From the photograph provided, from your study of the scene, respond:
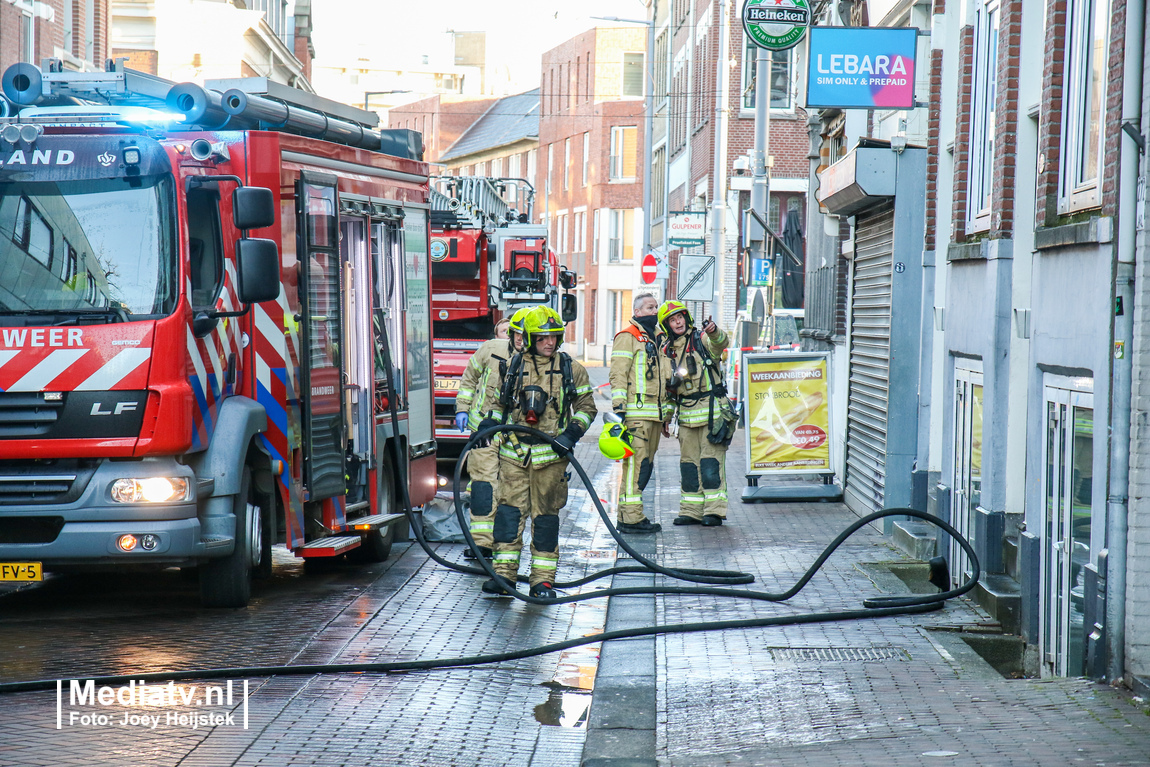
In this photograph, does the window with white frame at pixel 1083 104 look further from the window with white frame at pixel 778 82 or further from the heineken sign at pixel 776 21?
the window with white frame at pixel 778 82

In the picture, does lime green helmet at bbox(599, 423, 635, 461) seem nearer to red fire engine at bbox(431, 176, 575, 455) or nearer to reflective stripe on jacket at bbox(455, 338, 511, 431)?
reflective stripe on jacket at bbox(455, 338, 511, 431)

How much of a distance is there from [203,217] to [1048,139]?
4.87 metres

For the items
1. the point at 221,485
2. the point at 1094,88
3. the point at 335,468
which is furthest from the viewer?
the point at 335,468

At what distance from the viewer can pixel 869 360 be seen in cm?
1416

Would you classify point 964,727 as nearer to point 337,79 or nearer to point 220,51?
point 220,51

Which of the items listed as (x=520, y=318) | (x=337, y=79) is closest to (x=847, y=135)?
(x=520, y=318)

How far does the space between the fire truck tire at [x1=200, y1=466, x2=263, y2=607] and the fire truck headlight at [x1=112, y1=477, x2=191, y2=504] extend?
0.55 m

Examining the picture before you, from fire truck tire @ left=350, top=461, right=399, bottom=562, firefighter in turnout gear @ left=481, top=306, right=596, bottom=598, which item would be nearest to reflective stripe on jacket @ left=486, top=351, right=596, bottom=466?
firefighter in turnout gear @ left=481, top=306, right=596, bottom=598

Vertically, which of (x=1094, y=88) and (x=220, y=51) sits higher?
(x=220, y=51)

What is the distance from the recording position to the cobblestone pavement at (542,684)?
5.85 meters

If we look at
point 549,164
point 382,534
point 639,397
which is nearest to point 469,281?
point 639,397

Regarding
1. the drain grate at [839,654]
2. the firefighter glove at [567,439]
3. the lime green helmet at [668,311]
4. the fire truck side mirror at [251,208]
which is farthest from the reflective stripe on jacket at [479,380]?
the drain grate at [839,654]

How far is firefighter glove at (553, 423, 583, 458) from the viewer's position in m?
9.52

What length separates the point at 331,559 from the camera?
1121cm
